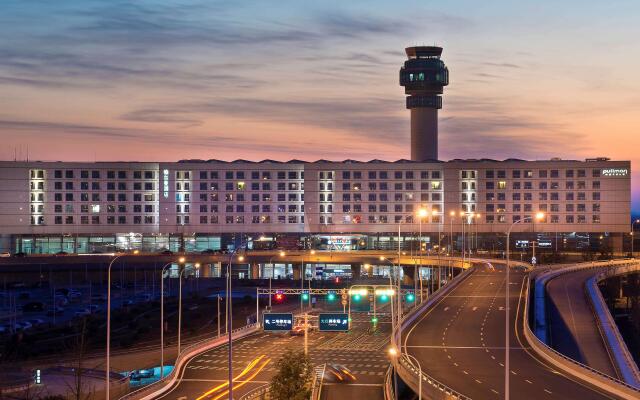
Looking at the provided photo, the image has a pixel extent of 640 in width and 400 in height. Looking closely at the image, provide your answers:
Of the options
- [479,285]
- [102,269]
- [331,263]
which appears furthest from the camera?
[331,263]

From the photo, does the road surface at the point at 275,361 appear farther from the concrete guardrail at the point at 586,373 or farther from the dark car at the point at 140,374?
the concrete guardrail at the point at 586,373

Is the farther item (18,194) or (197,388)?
(18,194)

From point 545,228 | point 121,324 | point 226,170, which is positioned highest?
point 226,170

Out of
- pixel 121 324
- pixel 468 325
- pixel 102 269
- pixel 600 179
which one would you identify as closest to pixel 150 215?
pixel 102 269

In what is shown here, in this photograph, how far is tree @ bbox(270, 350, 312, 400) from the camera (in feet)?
178

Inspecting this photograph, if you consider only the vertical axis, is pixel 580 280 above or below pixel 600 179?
below

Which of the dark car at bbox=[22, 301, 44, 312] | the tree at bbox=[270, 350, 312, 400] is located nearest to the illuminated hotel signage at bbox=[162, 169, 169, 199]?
the dark car at bbox=[22, 301, 44, 312]

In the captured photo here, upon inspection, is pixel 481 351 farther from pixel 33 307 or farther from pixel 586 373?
pixel 33 307

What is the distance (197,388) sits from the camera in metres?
65.5

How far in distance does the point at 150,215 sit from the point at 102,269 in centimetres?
1960

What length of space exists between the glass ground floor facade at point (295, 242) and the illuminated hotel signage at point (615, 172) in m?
12.4

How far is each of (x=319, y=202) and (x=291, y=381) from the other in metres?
132

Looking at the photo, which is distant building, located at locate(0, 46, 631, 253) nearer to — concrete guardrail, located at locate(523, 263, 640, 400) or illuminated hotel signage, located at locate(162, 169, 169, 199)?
illuminated hotel signage, located at locate(162, 169, 169, 199)

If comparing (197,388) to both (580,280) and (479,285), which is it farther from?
(580,280)
